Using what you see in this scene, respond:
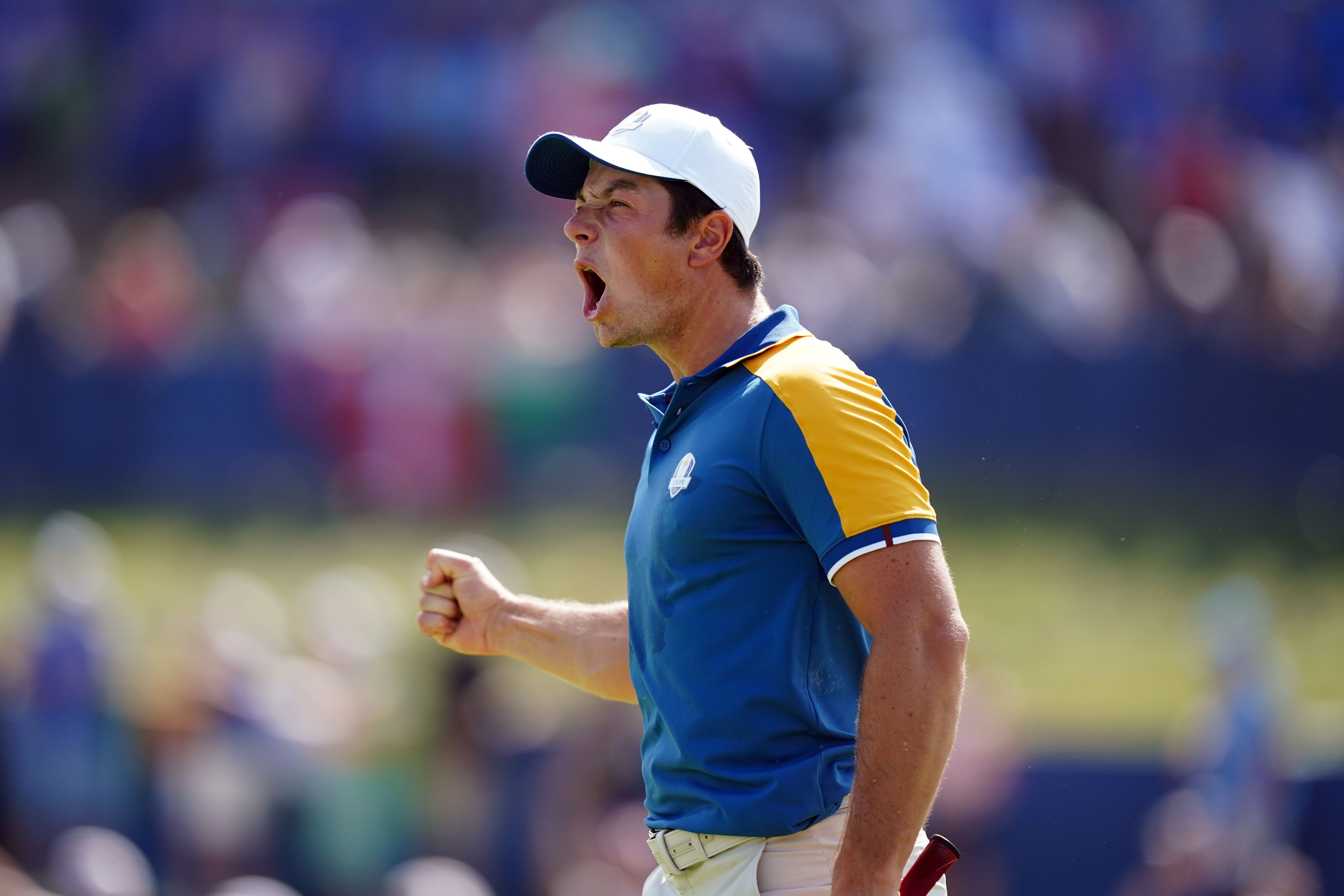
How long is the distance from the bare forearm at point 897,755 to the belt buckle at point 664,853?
496mm

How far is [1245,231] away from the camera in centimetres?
1301

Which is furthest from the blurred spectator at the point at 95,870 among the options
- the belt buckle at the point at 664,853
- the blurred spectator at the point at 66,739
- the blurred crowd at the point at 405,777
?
the belt buckle at the point at 664,853

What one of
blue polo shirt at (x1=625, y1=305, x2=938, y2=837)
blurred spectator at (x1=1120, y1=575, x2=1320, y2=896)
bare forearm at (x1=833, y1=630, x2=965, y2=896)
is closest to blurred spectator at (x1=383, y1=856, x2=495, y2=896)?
blurred spectator at (x1=1120, y1=575, x2=1320, y2=896)

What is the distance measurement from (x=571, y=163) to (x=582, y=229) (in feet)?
0.79

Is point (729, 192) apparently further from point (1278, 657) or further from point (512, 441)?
point (512, 441)

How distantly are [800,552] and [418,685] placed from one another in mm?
6512

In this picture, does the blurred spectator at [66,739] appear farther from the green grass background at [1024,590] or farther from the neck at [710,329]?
the neck at [710,329]

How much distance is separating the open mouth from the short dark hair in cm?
20

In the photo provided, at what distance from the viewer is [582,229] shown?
3.32m

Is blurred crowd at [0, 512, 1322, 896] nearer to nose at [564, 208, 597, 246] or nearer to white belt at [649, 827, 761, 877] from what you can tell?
white belt at [649, 827, 761, 877]

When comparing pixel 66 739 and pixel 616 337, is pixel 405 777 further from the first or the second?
pixel 616 337

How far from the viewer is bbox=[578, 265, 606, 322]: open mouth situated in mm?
3355

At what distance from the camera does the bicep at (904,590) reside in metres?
2.74

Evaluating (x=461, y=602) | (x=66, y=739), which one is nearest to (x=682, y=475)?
(x=461, y=602)
